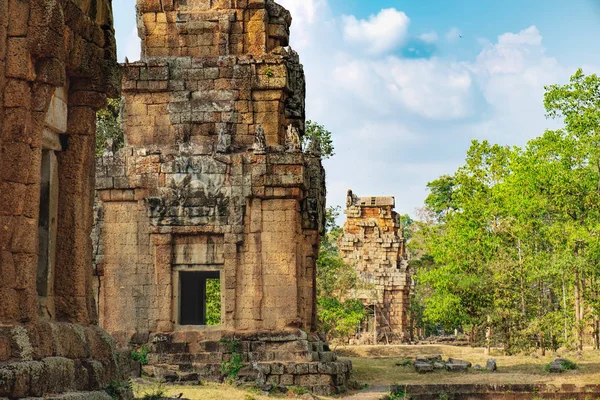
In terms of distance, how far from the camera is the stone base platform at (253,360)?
56.0 feet

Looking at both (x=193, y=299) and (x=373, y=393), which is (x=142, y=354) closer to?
(x=373, y=393)

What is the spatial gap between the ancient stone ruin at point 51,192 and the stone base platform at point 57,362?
0.4 inches

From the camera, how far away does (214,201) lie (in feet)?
60.3

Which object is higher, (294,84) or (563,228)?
(294,84)

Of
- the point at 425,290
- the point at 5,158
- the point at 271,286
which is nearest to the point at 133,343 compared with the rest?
the point at 271,286

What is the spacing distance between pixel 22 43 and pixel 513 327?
76.3ft

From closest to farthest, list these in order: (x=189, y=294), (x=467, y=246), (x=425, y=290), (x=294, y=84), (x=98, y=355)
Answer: (x=98, y=355)
(x=294, y=84)
(x=189, y=294)
(x=467, y=246)
(x=425, y=290)

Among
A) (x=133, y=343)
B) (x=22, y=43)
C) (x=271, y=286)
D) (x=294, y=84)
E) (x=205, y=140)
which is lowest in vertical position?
(x=133, y=343)

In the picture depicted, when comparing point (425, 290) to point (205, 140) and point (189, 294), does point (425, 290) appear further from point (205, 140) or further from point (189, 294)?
point (205, 140)

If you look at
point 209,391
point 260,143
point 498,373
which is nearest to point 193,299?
point 260,143

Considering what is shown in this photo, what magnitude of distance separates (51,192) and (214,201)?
31.5 feet

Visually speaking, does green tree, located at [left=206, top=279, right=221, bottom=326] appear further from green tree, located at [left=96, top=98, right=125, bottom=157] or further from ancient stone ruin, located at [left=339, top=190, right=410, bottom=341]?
ancient stone ruin, located at [left=339, top=190, right=410, bottom=341]

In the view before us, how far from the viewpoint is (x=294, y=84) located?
19594mm

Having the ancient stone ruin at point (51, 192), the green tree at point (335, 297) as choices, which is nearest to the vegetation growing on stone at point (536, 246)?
the green tree at point (335, 297)
